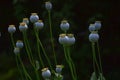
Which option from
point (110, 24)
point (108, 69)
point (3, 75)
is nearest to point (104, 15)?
point (110, 24)

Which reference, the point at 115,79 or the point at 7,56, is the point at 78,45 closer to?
the point at 115,79

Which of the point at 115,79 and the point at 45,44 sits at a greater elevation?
the point at 45,44

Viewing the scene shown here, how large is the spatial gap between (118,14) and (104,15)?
195mm

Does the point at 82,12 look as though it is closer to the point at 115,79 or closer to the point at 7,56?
the point at 115,79

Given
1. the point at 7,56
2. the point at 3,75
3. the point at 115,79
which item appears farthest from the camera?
the point at 7,56

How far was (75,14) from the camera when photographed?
4363mm

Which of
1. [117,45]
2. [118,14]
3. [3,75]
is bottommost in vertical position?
[3,75]

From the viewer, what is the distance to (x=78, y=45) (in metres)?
4.38

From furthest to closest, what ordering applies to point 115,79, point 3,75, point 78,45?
1. point 3,75
2. point 78,45
3. point 115,79

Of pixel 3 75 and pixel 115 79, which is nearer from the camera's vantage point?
pixel 115 79

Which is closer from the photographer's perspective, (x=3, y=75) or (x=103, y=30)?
(x=103, y=30)

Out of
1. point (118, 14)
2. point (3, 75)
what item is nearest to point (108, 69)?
point (118, 14)

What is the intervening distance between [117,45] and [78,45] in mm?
385

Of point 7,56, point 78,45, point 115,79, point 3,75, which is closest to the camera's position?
point 115,79
